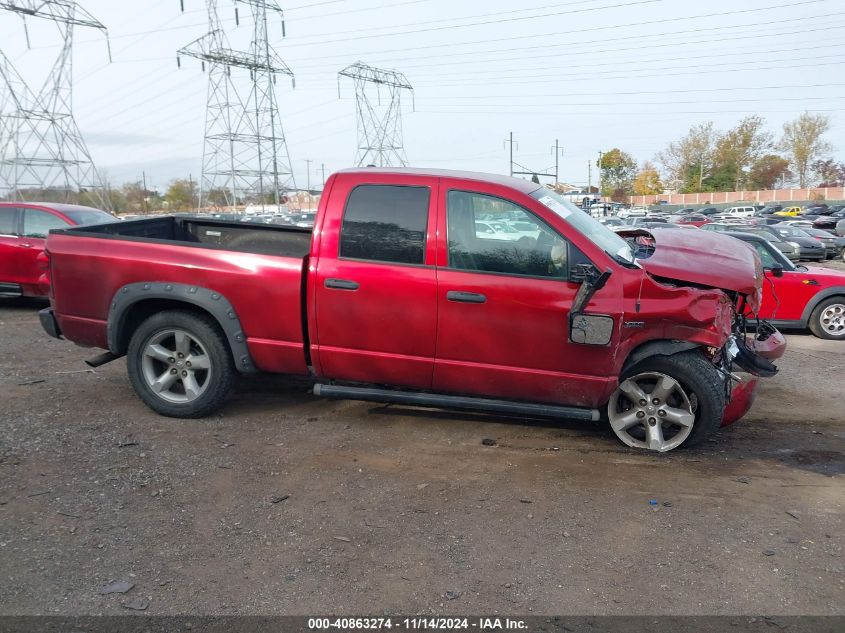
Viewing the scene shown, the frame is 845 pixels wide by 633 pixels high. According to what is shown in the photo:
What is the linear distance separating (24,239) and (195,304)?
610 cm

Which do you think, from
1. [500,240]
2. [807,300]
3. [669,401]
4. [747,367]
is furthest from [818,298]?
[500,240]

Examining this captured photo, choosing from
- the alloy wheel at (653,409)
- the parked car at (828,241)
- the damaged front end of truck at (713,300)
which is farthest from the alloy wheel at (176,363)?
the parked car at (828,241)

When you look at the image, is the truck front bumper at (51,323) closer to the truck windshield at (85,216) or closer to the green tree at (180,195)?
the truck windshield at (85,216)

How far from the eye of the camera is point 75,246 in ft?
16.4

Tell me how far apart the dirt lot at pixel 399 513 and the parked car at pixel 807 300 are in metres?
4.02

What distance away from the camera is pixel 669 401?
452 cm

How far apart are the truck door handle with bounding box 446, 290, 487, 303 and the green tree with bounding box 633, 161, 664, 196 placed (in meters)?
95.8

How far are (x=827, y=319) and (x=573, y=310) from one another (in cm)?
667

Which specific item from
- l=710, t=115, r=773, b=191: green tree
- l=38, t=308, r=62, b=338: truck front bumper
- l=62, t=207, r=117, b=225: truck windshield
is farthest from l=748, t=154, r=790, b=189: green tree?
l=38, t=308, r=62, b=338: truck front bumper

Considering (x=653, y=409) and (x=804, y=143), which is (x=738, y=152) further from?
(x=653, y=409)

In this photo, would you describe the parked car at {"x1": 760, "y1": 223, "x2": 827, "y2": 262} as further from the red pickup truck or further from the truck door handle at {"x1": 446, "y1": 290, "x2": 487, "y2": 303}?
the truck door handle at {"x1": 446, "y1": 290, "x2": 487, "y2": 303}

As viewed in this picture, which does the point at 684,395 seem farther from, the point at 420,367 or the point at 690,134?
the point at 690,134

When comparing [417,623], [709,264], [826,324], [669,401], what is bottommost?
[417,623]

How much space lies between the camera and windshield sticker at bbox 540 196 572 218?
442 cm
